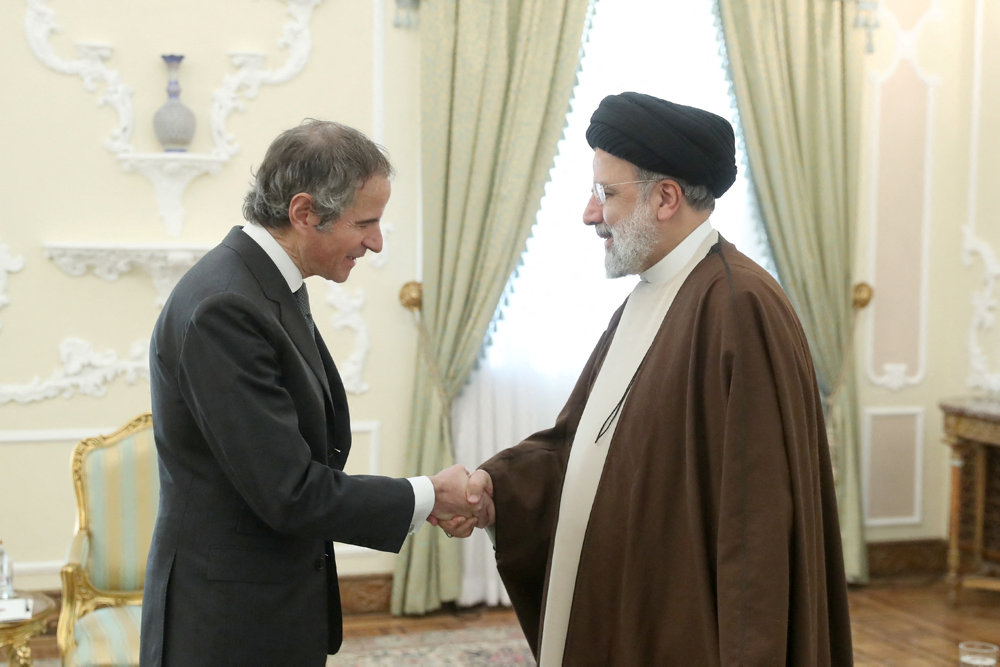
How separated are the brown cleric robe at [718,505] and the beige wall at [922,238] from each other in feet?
10.9

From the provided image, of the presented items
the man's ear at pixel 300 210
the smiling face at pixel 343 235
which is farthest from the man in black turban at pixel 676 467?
the man's ear at pixel 300 210

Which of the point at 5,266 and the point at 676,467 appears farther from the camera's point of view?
the point at 5,266

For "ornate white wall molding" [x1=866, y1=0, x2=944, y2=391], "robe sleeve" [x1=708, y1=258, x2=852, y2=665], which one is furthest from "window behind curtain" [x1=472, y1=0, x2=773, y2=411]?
"robe sleeve" [x1=708, y1=258, x2=852, y2=665]

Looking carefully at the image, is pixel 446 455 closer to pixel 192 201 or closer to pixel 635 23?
pixel 192 201

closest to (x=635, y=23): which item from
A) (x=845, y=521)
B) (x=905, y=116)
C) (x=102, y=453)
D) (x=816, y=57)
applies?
(x=816, y=57)

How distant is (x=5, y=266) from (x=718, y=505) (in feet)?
10.8

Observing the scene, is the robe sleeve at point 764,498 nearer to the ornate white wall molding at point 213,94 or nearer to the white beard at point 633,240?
the white beard at point 633,240

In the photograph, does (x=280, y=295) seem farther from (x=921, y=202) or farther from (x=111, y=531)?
(x=921, y=202)

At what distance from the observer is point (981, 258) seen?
16.7 ft

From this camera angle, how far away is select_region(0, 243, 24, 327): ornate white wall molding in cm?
409

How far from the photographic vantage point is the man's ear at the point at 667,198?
2.18m

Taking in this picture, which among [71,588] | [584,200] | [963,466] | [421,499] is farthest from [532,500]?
[963,466]

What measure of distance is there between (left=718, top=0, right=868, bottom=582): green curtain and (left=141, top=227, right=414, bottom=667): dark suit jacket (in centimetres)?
337

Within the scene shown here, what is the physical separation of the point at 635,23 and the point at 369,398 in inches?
83.6
